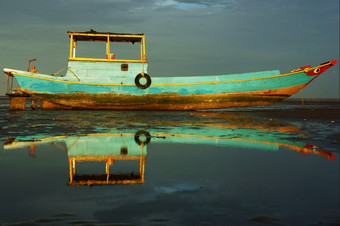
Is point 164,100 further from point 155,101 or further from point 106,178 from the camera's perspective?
point 106,178

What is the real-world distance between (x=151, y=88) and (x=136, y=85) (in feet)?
2.80

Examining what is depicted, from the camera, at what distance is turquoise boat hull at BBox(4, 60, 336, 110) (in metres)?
16.7

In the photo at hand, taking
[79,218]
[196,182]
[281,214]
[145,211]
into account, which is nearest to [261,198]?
[281,214]

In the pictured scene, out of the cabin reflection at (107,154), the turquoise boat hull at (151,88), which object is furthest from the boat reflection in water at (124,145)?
the turquoise boat hull at (151,88)

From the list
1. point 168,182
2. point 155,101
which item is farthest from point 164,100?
point 168,182

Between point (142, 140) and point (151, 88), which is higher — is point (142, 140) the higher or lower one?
the lower one

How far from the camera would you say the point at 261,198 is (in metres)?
2.91

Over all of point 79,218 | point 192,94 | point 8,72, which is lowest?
point 79,218

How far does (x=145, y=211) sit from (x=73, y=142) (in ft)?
13.2

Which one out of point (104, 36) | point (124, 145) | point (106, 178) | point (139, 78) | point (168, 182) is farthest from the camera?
point (104, 36)

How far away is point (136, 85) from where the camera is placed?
16.7m

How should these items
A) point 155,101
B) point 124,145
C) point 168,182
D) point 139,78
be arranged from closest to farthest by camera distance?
point 168,182 < point 124,145 < point 139,78 < point 155,101

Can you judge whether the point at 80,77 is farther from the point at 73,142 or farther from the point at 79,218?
the point at 79,218

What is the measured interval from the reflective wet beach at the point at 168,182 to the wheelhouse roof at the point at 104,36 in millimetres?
11316
